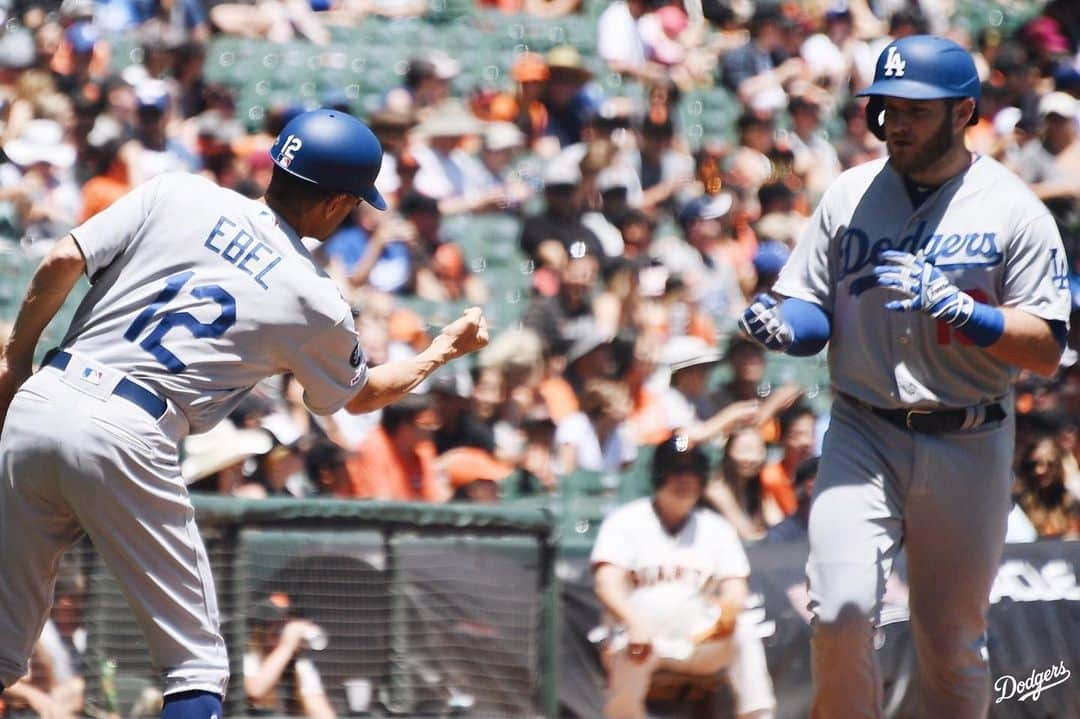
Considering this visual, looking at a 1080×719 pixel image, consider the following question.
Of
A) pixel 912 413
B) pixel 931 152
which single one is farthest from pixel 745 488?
pixel 931 152

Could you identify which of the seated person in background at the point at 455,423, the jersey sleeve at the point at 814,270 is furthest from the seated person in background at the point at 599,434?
the jersey sleeve at the point at 814,270

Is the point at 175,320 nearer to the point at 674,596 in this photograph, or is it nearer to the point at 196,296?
the point at 196,296

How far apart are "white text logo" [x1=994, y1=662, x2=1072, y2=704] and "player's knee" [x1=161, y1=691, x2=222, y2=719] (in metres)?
3.54

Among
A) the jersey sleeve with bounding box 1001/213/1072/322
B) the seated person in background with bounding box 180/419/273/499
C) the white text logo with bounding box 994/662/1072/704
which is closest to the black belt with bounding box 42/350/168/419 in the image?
the jersey sleeve with bounding box 1001/213/1072/322

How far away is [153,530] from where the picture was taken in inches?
160

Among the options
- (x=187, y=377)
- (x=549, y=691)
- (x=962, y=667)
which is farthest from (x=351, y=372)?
(x=549, y=691)

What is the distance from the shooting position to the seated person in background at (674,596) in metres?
6.50

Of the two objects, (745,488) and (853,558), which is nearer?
(853,558)

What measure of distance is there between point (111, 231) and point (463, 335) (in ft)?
3.29

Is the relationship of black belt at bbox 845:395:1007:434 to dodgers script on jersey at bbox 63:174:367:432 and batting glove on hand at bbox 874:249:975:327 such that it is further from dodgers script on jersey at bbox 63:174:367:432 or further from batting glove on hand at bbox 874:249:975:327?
dodgers script on jersey at bbox 63:174:367:432

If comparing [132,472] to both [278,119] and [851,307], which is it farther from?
[278,119]

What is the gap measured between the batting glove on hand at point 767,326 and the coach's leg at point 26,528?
1832 mm

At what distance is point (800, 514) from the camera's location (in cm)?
738

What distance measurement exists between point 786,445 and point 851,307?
3.80 m
